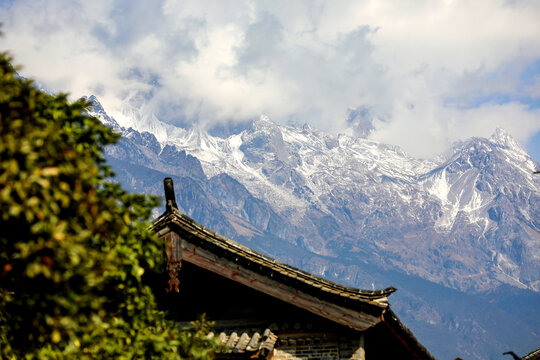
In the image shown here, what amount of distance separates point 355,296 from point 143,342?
17.4 feet

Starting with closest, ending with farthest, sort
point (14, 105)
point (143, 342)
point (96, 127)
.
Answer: point (14, 105), point (96, 127), point (143, 342)

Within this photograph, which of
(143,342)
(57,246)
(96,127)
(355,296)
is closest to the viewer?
(57,246)

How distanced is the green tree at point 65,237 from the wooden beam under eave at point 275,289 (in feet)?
14.2

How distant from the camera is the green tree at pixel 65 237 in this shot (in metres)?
6.35

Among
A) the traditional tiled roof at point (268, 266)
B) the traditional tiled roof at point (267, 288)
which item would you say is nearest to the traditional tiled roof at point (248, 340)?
the traditional tiled roof at point (267, 288)

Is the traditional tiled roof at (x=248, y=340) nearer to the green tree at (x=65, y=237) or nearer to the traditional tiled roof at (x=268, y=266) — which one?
the traditional tiled roof at (x=268, y=266)

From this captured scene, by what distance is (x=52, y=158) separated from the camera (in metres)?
6.60

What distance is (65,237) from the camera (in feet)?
21.0

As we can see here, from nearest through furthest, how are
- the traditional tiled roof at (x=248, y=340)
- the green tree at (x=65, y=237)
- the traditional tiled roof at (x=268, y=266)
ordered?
1. the green tree at (x=65, y=237)
2. the traditional tiled roof at (x=248, y=340)
3. the traditional tiled roof at (x=268, y=266)

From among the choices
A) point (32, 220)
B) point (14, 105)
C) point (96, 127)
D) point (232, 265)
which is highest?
point (232, 265)

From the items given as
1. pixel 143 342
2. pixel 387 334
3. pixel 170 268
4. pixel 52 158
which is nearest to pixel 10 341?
pixel 143 342

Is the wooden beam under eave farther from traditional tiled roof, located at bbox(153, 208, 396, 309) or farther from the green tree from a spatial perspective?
the green tree

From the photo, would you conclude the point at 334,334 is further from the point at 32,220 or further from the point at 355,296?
the point at 32,220

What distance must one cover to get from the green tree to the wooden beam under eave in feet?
14.2
